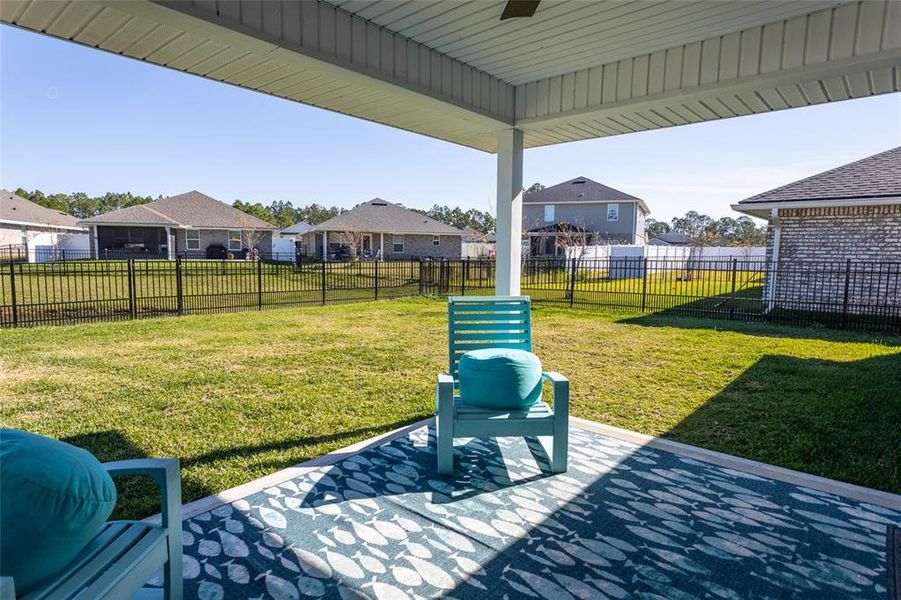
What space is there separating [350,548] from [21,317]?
413 inches

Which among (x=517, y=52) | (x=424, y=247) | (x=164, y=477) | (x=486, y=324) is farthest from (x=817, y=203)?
(x=424, y=247)

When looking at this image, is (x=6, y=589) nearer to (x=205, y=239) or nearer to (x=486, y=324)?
(x=486, y=324)

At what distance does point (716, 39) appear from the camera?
379cm

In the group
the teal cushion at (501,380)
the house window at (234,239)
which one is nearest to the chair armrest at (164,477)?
the teal cushion at (501,380)

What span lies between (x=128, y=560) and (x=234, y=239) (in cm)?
3882

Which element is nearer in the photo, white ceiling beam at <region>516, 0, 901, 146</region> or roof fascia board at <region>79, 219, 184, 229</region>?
white ceiling beam at <region>516, 0, 901, 146</region>

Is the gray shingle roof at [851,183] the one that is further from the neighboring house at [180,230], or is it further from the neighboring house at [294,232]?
the neighboring house at [294,232]

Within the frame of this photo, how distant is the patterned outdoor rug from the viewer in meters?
2.35

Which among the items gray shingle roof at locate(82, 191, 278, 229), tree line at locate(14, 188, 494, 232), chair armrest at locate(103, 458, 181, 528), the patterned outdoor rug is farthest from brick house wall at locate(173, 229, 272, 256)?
chair armrest at locate(103, 458, 181, 528)

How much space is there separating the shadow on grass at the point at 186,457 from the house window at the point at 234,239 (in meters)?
35.7

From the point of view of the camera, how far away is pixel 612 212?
38156mm

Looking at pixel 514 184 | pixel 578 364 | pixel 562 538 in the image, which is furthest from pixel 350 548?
pixel 578 364

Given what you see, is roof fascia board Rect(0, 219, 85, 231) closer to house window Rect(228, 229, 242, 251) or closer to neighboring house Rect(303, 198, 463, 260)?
house window Rect(228, 229, 242, 251)

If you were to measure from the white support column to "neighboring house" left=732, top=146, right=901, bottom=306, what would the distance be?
31.4ft
